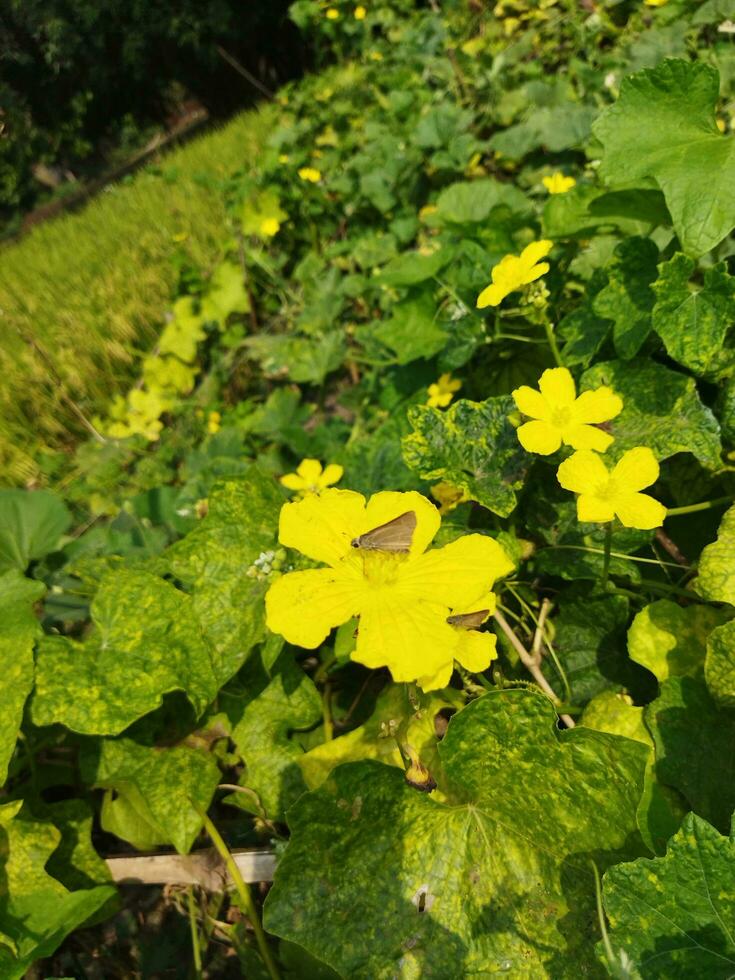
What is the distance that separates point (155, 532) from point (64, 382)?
8.50 feet

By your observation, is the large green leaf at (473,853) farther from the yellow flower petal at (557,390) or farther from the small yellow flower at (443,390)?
the small yellow flower at (443,390)

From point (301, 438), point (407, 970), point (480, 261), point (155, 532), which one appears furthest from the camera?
point (301, 438)

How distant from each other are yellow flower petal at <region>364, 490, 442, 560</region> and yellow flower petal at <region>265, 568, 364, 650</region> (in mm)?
71

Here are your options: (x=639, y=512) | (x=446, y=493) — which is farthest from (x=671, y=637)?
(x=446, y=493)

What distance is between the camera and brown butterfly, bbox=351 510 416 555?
700 millimetres

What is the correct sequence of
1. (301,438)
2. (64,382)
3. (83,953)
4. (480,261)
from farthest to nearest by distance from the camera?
(64,382) → (301,438) → (480,261) → (83,953)

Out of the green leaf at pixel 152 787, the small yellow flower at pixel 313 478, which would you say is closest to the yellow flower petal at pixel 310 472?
the small yellow flower at pixel 313 478

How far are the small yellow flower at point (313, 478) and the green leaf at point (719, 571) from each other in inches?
30.2

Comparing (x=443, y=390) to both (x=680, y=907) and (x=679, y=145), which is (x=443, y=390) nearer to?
(x=679, y=145)

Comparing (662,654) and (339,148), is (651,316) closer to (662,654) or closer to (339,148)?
(662,654)

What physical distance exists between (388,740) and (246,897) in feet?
1.34

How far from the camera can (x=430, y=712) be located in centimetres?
103

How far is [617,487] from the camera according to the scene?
2.88 feet

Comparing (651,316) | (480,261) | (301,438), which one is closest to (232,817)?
(301,438)
